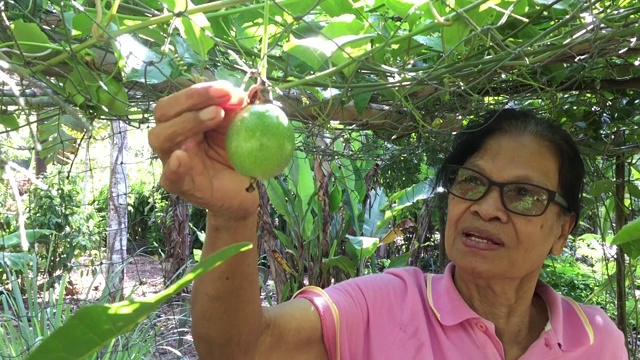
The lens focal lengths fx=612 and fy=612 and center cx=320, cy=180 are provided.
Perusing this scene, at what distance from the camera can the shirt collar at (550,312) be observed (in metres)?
1.11

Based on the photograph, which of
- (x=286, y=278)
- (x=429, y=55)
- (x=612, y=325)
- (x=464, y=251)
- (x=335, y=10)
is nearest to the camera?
(x=335, y=10)

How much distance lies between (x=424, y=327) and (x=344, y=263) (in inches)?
53.4

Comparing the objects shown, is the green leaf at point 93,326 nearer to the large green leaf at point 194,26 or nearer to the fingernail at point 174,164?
the fingernail at point 174,164

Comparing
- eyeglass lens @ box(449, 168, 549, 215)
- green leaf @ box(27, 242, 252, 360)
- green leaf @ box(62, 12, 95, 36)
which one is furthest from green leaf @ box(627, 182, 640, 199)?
green leaf @ box(27, 242, 252, 360)

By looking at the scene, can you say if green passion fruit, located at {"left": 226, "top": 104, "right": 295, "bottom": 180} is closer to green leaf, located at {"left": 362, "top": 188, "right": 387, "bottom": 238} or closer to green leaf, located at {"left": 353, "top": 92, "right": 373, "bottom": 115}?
green leaf, located at {"left": 353, "top": 92, "right": 373, "bottom": 115}

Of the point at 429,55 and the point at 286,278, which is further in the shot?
the point at 286,278

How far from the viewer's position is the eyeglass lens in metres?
1.09

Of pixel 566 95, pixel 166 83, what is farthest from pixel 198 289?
pixel 566 95

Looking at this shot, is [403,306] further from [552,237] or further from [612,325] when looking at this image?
[612,325]

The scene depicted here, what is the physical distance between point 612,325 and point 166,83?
3.11 ft

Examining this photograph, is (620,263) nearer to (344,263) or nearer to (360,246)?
(360,246)

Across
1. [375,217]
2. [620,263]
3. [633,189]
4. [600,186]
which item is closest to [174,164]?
[600,186]

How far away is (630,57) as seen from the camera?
3.62 ft

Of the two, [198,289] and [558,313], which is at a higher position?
[198,289]
